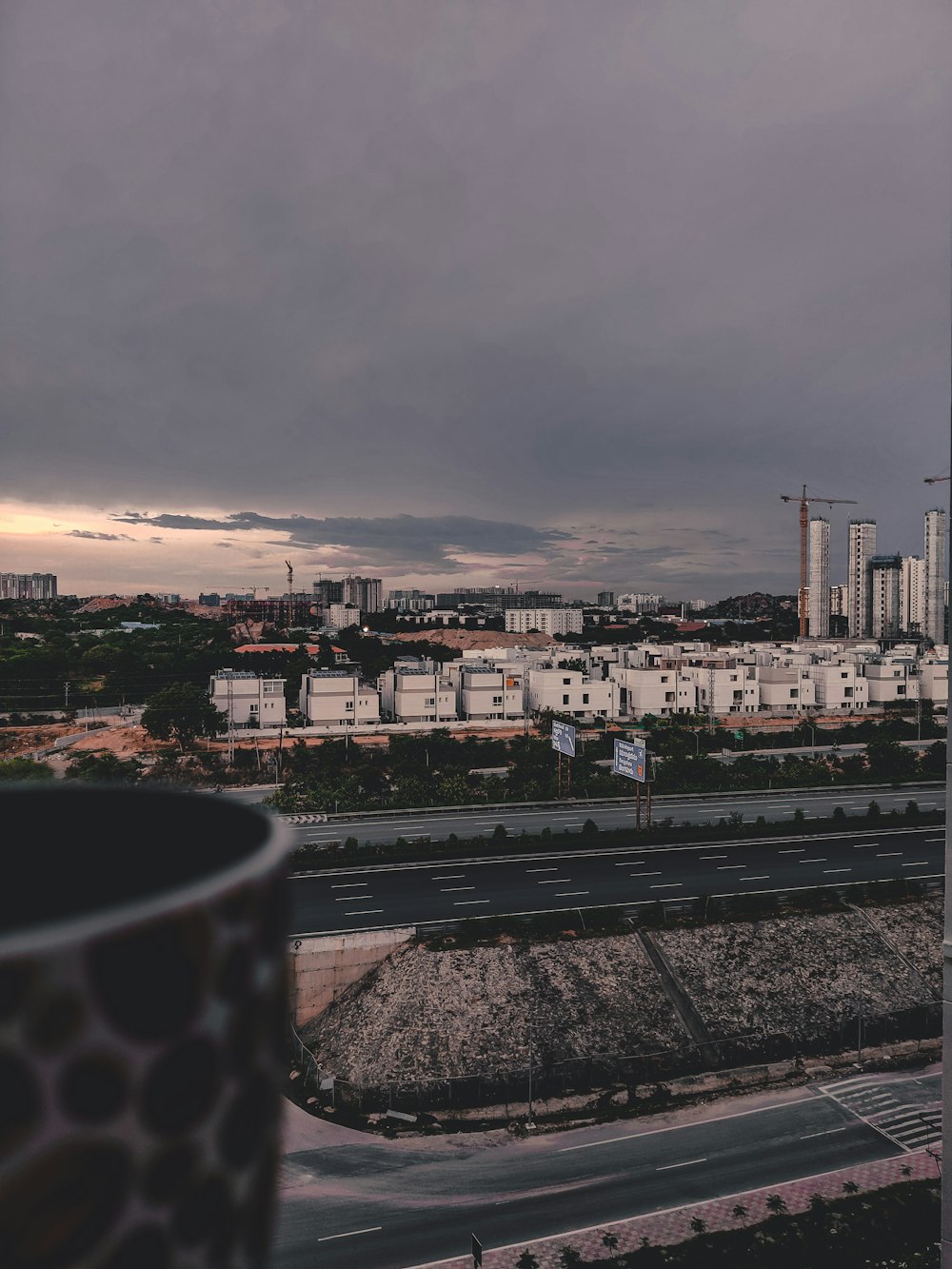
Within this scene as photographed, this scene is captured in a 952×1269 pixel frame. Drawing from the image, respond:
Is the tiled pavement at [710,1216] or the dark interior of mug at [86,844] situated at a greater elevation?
the dark interior of mug at [86,844]

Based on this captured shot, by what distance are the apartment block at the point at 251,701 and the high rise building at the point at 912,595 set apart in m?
100

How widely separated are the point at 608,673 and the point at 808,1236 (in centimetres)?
4890

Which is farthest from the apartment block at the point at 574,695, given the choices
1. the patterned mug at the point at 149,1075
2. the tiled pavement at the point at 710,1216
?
the patterned mug at the point at 149,1075

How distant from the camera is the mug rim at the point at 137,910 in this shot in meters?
0.81

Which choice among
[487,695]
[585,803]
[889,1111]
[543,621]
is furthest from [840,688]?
[543,621]

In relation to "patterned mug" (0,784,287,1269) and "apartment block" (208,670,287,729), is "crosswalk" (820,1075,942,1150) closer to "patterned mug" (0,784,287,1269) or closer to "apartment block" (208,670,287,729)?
"patterned mug" (0,784,287,1269)

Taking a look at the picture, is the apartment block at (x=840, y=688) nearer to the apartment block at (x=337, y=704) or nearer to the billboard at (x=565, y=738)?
the apartment block at (x=337, y=704)

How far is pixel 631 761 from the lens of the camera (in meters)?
26.8

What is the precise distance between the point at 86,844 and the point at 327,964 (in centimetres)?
2010

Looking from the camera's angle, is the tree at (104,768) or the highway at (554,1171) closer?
the highway at (554,1171)

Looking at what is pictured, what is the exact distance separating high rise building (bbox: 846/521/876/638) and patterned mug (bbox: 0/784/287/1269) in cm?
13079

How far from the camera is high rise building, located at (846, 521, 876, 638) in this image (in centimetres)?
11862

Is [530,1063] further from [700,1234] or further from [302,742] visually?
[302,742]

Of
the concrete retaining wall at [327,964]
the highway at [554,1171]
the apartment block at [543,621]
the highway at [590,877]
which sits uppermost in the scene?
the apartment block at [543,621]
